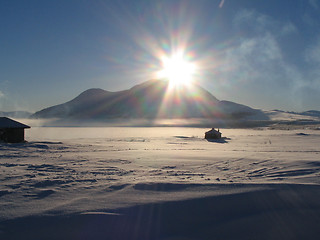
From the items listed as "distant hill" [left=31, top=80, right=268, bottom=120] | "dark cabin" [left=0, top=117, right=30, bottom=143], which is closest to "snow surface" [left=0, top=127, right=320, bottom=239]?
"dark cabin" [left=0, top=117, right=30, bottom=143]

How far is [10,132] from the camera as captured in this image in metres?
22.2

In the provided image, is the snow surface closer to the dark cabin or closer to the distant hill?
the dark cabin

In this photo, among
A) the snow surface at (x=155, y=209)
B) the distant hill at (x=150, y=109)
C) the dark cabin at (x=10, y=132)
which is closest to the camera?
the snow surface at (x=155, y=209)

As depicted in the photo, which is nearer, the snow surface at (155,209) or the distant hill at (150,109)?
the snow surface at (155,209)

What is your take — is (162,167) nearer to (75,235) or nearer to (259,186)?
(259,186)

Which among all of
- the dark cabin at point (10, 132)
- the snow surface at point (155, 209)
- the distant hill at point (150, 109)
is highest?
the distant hill at point (150, 109)

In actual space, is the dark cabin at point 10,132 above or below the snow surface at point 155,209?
above

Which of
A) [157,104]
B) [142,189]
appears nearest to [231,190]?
[142,189]

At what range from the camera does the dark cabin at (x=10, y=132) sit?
21984mm

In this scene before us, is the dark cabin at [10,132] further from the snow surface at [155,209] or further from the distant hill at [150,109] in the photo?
the distant hill at [150,109]

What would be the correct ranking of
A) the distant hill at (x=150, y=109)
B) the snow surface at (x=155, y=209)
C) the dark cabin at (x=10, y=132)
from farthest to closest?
the distant hill at (x=150, y=109)
the dark cabin at (x=10, y=132)
the snow surface at (x=155, y=209)

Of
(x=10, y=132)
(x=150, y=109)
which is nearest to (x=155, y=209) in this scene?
(x=10, y=132)

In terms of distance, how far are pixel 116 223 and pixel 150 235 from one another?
722mm

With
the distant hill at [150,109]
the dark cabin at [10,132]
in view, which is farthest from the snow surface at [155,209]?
the distant hill at [150,109]
